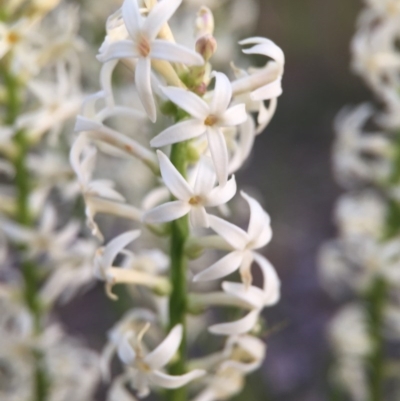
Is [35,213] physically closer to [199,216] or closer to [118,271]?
[118,271]

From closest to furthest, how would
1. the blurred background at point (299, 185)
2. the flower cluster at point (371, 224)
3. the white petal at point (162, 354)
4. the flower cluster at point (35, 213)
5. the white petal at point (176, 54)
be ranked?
1. the white petal at point (176, 54)
2. the white petal at point (162, 354)
3. the flower cluster at point (35, 213)
4. the flower cluster at point (371, 224)
5. the blurred background at point (299, 185)

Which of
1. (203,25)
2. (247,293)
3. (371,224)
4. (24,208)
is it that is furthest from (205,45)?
(371,224)

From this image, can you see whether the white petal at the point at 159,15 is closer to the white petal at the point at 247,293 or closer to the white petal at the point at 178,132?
the white petal at the point at 178,132

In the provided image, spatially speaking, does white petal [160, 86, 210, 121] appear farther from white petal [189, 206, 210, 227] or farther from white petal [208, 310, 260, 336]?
white petal [208, 310, 260, 336]

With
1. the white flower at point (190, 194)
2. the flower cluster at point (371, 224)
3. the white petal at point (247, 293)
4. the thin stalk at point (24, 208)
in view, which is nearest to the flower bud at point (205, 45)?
the white flower at point (190, 194)

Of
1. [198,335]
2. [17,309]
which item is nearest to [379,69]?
[17,309]

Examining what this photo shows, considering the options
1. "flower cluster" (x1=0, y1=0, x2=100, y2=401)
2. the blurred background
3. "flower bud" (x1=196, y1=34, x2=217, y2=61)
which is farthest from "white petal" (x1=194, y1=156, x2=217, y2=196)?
the blurred background

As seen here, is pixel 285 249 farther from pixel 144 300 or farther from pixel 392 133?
pixel 392 133
